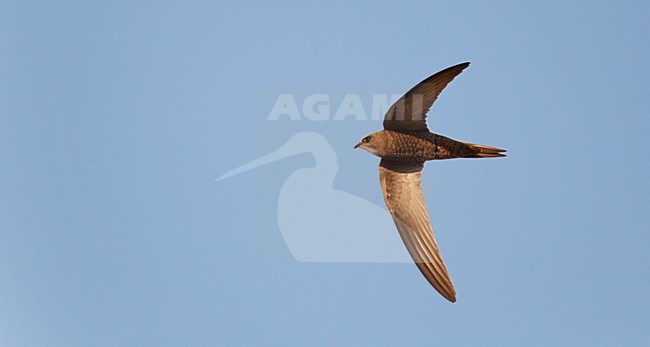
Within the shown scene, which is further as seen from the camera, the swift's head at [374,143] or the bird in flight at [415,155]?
the swift's head at [374,143]

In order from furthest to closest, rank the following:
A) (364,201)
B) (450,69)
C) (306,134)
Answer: (306,134)
(364,201)
(450,69)

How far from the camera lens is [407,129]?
9141mm

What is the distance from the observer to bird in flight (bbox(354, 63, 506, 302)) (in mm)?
8672

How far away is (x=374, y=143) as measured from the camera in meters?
9.41

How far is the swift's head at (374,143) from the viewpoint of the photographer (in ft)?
30.7

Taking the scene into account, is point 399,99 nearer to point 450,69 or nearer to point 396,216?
point 450,69

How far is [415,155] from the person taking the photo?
9.34 meters

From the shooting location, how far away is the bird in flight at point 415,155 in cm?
867

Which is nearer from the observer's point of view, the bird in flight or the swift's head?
the bird in flight

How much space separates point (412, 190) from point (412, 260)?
1.11m

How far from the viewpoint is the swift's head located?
9344mm

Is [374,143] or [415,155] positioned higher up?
[374,143]

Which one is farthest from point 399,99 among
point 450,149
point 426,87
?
point 450,149

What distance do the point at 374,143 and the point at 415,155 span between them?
0.59 meters
